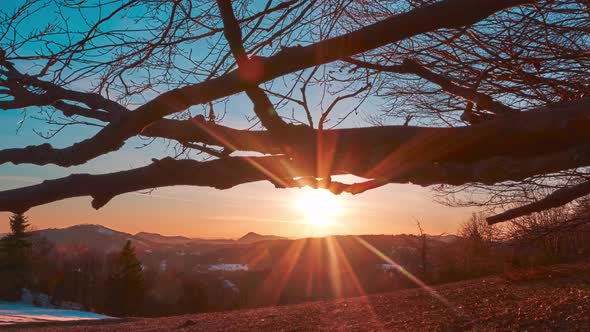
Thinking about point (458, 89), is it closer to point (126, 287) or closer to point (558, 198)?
point (558, 198)

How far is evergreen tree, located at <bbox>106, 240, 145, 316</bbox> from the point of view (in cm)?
3816

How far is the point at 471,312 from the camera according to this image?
8133 millimetres

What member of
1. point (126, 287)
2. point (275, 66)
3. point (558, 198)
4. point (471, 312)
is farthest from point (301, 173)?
point (126, 287)

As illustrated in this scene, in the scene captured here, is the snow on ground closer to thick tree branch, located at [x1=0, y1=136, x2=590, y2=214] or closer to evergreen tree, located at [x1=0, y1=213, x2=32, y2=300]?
evergreen tree, located at [x1=0, y1=213, x2=32, y2=300]

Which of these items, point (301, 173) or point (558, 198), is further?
point (558, 198)

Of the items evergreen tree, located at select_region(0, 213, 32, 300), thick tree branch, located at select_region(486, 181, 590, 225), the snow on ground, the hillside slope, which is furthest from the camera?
evergreen tree, located at select_region(0, 213, 32, 300)

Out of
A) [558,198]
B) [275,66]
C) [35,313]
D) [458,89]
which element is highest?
[458,89]

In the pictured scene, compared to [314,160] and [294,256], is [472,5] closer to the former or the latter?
[314,160]

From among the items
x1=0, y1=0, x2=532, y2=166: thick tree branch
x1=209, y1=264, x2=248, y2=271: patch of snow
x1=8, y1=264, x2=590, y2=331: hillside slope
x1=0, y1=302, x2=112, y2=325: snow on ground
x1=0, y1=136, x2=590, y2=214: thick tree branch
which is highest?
x1=0, y1=0, x2=532, y2=166: thick tree branch

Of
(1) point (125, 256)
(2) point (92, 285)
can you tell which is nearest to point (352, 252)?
(1) point (125, 256)

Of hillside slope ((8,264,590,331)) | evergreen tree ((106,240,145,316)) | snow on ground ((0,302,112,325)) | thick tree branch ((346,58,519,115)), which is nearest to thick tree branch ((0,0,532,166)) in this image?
thick tree branch ((346,58,519,115))

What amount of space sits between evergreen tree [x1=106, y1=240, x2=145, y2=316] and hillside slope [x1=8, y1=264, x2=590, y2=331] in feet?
87.2

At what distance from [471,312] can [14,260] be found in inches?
1472

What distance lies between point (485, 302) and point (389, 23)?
8132 mm
